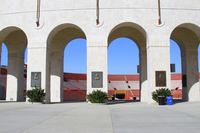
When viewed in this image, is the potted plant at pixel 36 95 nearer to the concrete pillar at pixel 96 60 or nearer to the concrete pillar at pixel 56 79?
the concrete pillar at pixel 96 60

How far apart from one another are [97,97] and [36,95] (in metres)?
5.86

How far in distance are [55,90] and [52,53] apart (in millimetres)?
4419

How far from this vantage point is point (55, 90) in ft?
116

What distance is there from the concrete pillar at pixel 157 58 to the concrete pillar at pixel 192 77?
5762 mm

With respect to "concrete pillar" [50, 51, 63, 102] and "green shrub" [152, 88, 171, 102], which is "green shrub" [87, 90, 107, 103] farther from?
"concrete pillar" [50, 51, 63, 102]

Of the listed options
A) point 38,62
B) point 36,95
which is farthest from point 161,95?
point 38,62

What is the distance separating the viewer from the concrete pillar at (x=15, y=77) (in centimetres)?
3597

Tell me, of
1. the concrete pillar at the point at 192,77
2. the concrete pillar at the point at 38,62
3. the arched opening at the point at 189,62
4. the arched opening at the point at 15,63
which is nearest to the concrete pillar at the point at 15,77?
the arched opening at the point at 15,63

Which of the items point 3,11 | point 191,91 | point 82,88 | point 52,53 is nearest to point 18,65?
point 52,53

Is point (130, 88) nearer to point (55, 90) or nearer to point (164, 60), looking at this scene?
point (55, 90)

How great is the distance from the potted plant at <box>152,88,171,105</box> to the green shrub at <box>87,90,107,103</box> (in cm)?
468

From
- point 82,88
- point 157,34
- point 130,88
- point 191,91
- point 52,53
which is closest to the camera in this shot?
point 157,34

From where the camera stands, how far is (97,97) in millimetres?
27875

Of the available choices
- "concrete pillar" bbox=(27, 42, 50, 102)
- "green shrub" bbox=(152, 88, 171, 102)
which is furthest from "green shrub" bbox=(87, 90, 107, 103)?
"concrete pillar" bbox=(27, 42, 50, 102)
